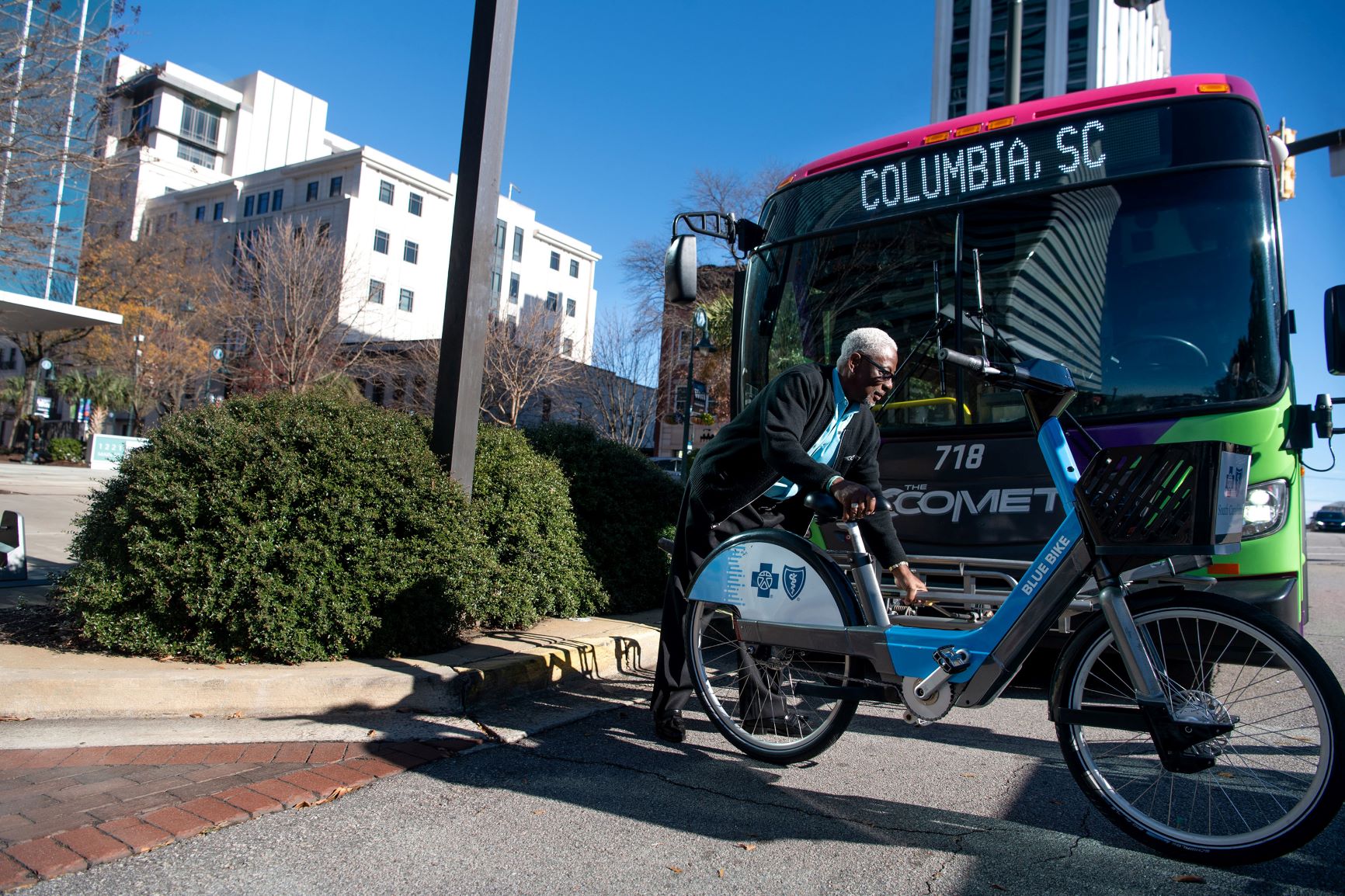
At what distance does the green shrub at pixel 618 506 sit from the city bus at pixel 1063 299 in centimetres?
190

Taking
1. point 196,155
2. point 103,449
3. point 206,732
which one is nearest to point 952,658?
point 206,732

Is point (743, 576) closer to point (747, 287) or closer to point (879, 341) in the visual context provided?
point (879, 341)

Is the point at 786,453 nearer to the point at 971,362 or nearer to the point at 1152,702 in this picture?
the point at 971,362

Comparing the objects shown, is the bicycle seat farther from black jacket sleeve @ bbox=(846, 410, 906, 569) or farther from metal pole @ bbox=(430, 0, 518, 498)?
metal pole @ bbox=(430, 0, 518, 498)

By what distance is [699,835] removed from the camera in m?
2.78

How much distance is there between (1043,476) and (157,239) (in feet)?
149

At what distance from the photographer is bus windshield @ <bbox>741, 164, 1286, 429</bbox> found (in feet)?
13.7

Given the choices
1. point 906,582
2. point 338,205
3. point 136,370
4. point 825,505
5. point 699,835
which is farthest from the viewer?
point 338,205

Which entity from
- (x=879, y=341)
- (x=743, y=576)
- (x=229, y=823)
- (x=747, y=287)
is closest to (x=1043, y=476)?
(x=879, y=341)

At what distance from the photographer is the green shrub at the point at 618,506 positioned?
6406 mm

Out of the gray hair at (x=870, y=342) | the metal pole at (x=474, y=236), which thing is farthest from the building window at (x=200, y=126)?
the gray hair at (x=870, y=342)

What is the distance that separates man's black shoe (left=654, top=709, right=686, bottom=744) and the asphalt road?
0.05m

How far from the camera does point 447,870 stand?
8.20 ft

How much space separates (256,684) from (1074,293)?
4.51 meters
